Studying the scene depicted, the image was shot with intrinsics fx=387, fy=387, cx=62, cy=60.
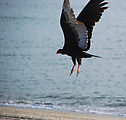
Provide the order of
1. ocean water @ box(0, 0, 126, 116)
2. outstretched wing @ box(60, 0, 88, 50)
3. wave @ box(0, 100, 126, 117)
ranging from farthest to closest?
1. ocean water @ box(0, 0, 126, 116)
2. wave @ box(0, 100, 126, 117)
3. outstretched wing @ box(60, 0, 88, 50)

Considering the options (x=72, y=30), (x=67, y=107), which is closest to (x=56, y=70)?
(x=67, y=107)

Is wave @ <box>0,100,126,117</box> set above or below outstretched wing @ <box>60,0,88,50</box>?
below

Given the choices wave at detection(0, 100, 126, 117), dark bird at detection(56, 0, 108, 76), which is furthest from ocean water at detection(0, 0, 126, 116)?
dark bird at detection(56, 0, 108, 76)

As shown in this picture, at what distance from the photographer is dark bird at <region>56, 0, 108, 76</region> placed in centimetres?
585

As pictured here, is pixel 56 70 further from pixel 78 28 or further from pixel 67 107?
pixel 78 28

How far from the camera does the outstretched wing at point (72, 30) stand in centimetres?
580

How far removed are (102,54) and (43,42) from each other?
4.20 metres

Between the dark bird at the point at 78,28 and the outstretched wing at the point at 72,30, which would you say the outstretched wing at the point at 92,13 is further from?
the outstretched wing at the point at 72,30

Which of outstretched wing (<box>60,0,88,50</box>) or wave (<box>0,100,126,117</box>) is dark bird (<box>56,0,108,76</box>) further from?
wave (<box>0,100,126,117</box>)

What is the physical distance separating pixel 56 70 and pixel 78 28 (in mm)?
7613

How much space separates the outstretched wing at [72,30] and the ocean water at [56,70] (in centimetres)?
279

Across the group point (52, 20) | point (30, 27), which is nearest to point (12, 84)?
point (30, 27)

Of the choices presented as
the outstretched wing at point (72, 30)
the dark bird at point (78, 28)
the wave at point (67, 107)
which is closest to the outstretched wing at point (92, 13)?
the dark bird at point (78, 28)

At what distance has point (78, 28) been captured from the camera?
5980 mm
